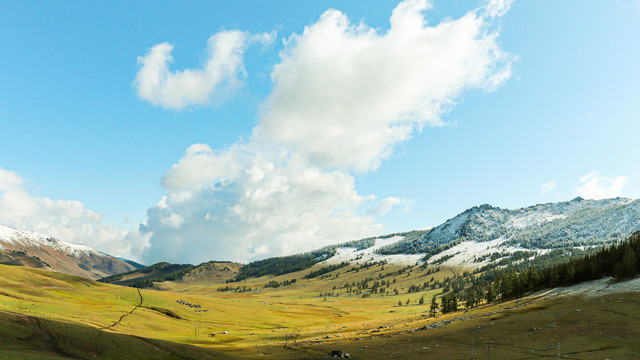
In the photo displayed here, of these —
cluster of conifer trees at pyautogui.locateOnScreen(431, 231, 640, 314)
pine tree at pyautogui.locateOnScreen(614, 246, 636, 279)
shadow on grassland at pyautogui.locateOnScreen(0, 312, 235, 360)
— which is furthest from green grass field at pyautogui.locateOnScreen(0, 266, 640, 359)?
cluster of conifer trees at pyautogui.locateOnScreen(431, 231, 640, 314)

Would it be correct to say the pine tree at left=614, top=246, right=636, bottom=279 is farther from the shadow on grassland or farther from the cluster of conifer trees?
the shadow on grassland

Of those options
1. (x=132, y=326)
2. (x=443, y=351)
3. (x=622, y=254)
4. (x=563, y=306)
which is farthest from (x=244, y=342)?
(x=622, y=254)

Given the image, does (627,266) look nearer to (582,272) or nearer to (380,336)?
(582,272)

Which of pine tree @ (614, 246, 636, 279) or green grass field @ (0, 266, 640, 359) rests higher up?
pine tree @ (614, 246, 636, 279)

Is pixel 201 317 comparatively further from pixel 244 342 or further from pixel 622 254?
pixel 622 254

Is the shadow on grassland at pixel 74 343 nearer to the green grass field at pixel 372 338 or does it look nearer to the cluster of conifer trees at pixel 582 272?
the green grass field at pixel 372 338

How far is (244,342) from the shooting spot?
120m

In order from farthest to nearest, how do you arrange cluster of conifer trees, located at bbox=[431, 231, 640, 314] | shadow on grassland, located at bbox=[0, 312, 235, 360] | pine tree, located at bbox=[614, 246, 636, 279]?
cluster of conifer trees, located at bbox=[431, 231, 640, 314] < pine tree, located at bbox=[614, 246, 636, 279] < shadow on grassland, located at bbox=[0, 312, 235, 360]

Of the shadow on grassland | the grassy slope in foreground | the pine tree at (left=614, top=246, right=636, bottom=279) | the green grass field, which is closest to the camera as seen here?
the shadow on grassland

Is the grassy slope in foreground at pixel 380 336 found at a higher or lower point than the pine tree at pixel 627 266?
lower

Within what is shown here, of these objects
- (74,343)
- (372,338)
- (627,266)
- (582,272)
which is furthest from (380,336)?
(74,343)

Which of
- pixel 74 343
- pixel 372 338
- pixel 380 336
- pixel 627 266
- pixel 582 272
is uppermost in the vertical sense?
pixel 627 266

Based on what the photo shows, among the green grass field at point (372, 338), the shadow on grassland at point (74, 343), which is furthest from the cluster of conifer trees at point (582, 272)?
the shadow on grassland at point (74, 343)

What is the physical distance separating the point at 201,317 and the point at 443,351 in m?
144
